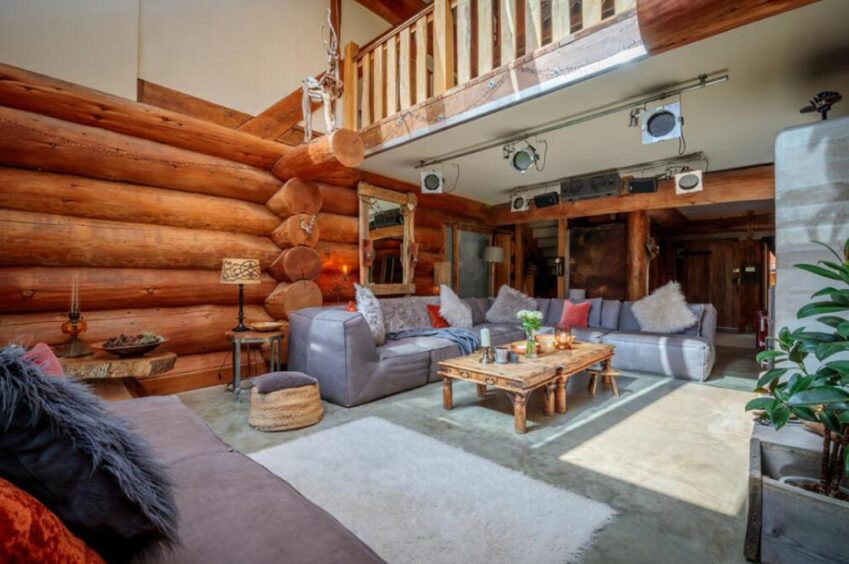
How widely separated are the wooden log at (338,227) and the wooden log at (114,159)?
0.84 metres

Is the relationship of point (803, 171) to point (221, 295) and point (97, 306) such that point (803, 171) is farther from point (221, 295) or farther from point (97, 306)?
point (97, 306)

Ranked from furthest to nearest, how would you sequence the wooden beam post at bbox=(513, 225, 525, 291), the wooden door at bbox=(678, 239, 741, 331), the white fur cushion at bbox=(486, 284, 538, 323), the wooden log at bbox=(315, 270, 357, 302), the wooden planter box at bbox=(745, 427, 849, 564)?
the wooden door at bbox=(678, 239, 741, 331) < the wooden beam post at bbox=(513, 225, 525, 291) < the white fur cushion at bbox=(486, 284, 538, 323) < the wooden log at bbox=(315, 270, 357, 302) < the wooden planter box at bbox=(745, 427, 849, 564)

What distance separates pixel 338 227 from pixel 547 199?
3225mm

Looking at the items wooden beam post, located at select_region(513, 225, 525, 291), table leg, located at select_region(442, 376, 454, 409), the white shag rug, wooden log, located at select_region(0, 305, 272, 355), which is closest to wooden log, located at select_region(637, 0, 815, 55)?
the white shag rug

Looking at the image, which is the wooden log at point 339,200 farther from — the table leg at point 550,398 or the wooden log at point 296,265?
the table leg at point 550,398

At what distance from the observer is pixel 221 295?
13.3 ft

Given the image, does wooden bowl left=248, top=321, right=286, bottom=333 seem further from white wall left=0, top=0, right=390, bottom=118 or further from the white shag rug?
white wall left=0, top=0, right=390, bottom=118

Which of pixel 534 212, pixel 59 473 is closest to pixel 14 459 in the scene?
pixel 59 473

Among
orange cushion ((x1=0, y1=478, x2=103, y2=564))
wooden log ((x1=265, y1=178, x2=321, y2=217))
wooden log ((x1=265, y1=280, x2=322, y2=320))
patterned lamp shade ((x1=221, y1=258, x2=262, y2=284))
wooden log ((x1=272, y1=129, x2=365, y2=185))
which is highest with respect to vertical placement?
wooden log ((x1=272, y1=129, x2=365, y2=185))

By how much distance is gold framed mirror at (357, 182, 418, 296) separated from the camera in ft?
17.6

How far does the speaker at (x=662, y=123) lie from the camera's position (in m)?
3.09

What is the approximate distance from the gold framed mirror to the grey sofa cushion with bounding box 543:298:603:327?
2056 millimetres

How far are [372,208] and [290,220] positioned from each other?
4.84 ft

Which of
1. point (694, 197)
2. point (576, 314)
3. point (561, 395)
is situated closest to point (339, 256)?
point (561, 395)
